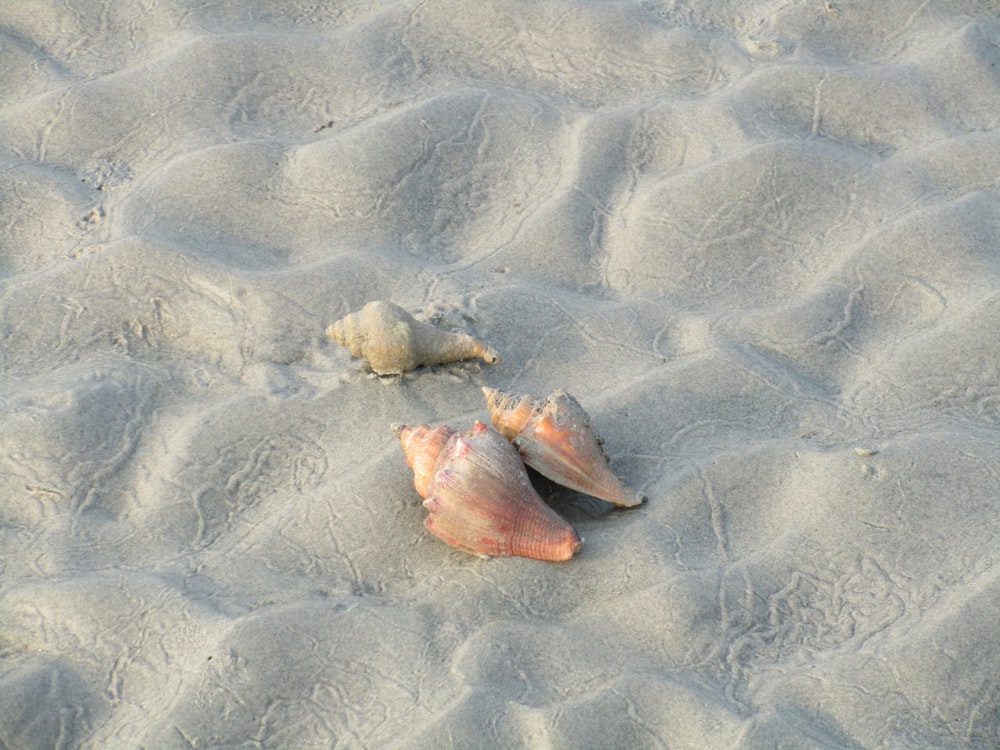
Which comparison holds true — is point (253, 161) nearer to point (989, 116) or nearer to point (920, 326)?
point (920, 326)

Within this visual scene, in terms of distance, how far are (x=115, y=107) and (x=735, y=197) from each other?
1869 millimetres

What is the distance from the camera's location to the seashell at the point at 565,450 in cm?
208

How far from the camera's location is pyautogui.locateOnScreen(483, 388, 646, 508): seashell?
2.08 metres

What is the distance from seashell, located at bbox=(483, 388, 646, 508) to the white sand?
2.5 inches

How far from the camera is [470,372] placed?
95.7 inches

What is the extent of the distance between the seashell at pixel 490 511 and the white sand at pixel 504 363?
49 mm

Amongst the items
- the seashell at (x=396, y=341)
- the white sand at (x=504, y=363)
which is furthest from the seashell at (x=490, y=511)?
the seashell at (x=396, y=341)

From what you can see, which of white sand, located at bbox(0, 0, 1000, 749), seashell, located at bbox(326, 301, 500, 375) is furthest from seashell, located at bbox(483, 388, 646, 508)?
seashell, located at bbox(326, 301, 500, 375)

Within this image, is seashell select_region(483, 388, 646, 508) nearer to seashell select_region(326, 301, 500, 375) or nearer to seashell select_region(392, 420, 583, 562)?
seashell select_region(392, 420, 583, 562)

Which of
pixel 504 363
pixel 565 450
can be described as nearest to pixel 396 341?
pixel 504 363

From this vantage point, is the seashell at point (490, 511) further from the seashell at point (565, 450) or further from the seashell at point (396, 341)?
the seashell at point (396, 341)

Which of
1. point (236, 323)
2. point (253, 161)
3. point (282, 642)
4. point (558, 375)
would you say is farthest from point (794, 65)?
point (282, 642)

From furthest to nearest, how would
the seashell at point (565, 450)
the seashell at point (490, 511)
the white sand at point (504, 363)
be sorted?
the seashell at point (565, 450) → the seashell at point (490, 511) → the white sand at point (504, 363)

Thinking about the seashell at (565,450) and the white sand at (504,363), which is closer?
the white sand at (504,363)
